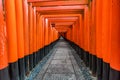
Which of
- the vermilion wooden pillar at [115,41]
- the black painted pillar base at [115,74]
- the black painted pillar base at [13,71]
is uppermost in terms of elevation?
the vermilion wooden pillar at [115,41]

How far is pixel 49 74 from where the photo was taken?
754 centimetres

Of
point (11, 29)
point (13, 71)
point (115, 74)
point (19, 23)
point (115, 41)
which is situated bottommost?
point (13, 71)

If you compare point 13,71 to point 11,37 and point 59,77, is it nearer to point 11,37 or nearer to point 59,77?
point 11,37

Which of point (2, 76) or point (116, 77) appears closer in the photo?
point (116, 77)

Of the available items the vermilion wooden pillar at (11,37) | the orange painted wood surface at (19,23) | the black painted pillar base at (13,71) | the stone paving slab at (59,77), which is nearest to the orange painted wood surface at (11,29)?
the vermilion wooden pillar at (11,37)

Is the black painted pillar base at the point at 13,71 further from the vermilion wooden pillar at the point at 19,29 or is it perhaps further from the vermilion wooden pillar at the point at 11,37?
the vermilion wooden pillar at the point at 19,29

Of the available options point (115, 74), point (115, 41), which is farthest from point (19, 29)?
point (115, 74)

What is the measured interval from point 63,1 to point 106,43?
479 centimetres

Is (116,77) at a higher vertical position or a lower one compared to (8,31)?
lower

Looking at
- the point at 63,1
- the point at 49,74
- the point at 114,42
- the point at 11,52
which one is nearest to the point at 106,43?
the point at 114,42

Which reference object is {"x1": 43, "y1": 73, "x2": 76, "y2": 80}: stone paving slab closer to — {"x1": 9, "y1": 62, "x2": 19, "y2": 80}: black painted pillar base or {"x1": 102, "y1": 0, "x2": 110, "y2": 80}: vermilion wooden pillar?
→ {"x1": 9, "y1": 62, "x2": 19, "y2": 80}: black painted pillar base

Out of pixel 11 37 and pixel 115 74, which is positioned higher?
pixel 11 37

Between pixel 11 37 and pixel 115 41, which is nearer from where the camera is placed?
pixel 115 41

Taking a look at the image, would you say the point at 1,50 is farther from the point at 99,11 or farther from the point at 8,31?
the point at 99,11
